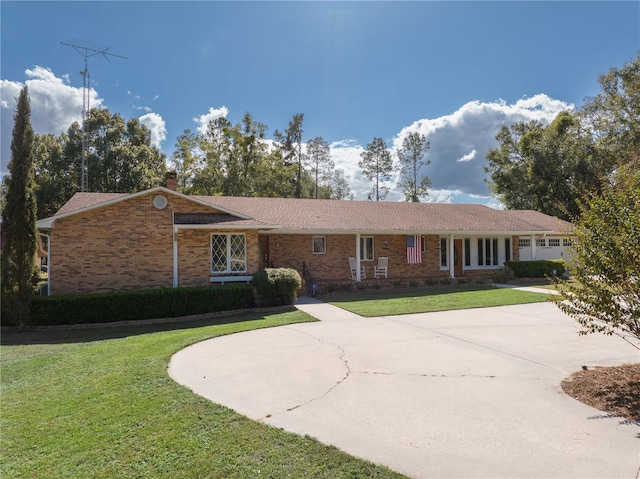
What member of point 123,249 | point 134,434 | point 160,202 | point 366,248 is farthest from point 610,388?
point 366,248

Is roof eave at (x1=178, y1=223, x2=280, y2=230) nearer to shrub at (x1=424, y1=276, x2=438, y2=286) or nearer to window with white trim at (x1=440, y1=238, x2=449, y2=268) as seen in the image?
shrub at (x1=424, y1=276, x2=438, y2=286)

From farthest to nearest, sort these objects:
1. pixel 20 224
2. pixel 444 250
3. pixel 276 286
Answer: pixel 444 250 < pixel 276 286 < pixel 20 224

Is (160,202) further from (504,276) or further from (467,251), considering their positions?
(504,276)

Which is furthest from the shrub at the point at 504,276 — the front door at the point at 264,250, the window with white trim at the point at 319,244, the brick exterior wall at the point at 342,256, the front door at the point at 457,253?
the front door at the point at 264,250

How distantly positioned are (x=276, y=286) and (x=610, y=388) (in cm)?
917

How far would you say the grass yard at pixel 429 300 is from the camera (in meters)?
11.9

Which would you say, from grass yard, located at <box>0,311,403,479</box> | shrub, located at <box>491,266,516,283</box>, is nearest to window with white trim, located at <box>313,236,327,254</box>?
shrub, located at <box>491,266,516,283</box>

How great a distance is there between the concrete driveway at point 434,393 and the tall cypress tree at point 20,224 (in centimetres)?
667

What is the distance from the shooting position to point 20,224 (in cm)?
1099

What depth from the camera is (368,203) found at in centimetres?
2280

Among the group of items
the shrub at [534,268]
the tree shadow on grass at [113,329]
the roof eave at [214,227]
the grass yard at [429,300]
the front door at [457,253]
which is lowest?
the tree shadow on grass at [113,329]

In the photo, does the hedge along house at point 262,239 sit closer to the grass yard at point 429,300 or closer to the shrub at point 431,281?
the shrub at point 431,281

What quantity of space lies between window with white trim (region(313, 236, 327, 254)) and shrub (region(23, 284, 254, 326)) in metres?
5.70

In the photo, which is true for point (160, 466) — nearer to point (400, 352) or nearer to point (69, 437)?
point (69, 437)
